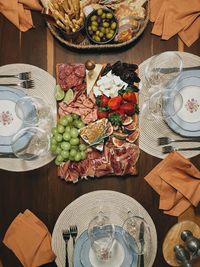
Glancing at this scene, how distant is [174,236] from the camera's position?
1.74m

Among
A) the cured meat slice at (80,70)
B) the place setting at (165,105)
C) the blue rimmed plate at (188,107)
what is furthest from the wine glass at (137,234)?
the cured meat slice at (80,70)

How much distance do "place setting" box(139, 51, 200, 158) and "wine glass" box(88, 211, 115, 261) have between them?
36 cm

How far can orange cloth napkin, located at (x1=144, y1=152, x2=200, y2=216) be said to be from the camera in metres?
1.72

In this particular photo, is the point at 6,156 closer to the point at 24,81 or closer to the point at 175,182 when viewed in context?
the point at 24,81

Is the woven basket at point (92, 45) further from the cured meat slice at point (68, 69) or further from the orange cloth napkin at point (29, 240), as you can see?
the orange cloth napkin at point (29, 240)

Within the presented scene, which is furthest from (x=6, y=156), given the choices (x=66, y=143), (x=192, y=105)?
(x=192, y=105)

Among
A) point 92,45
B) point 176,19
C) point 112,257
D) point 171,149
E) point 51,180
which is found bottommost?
point 112,257

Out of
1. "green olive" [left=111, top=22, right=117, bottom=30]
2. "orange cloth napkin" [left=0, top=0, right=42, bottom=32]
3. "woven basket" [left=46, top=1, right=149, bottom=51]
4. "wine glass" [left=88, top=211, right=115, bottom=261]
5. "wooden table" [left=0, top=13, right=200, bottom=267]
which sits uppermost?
"orange cloth napkin" [left=0, top=0, right=42, bottom=32]

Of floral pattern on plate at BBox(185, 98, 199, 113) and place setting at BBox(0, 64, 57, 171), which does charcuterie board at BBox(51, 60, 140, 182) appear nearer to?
place setting at BBox(0, 64, 57, 171)

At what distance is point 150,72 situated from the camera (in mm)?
1760

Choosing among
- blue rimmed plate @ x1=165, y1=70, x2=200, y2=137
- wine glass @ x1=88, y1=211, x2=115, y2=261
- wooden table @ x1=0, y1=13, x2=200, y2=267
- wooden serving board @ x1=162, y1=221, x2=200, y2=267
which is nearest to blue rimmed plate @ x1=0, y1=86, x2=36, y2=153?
wooden table @ x1=0, y1=13, x2=200, y2=267

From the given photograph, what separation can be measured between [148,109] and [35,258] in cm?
75

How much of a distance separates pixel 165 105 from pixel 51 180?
1.83 feet

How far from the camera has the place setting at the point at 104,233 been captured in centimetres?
167
